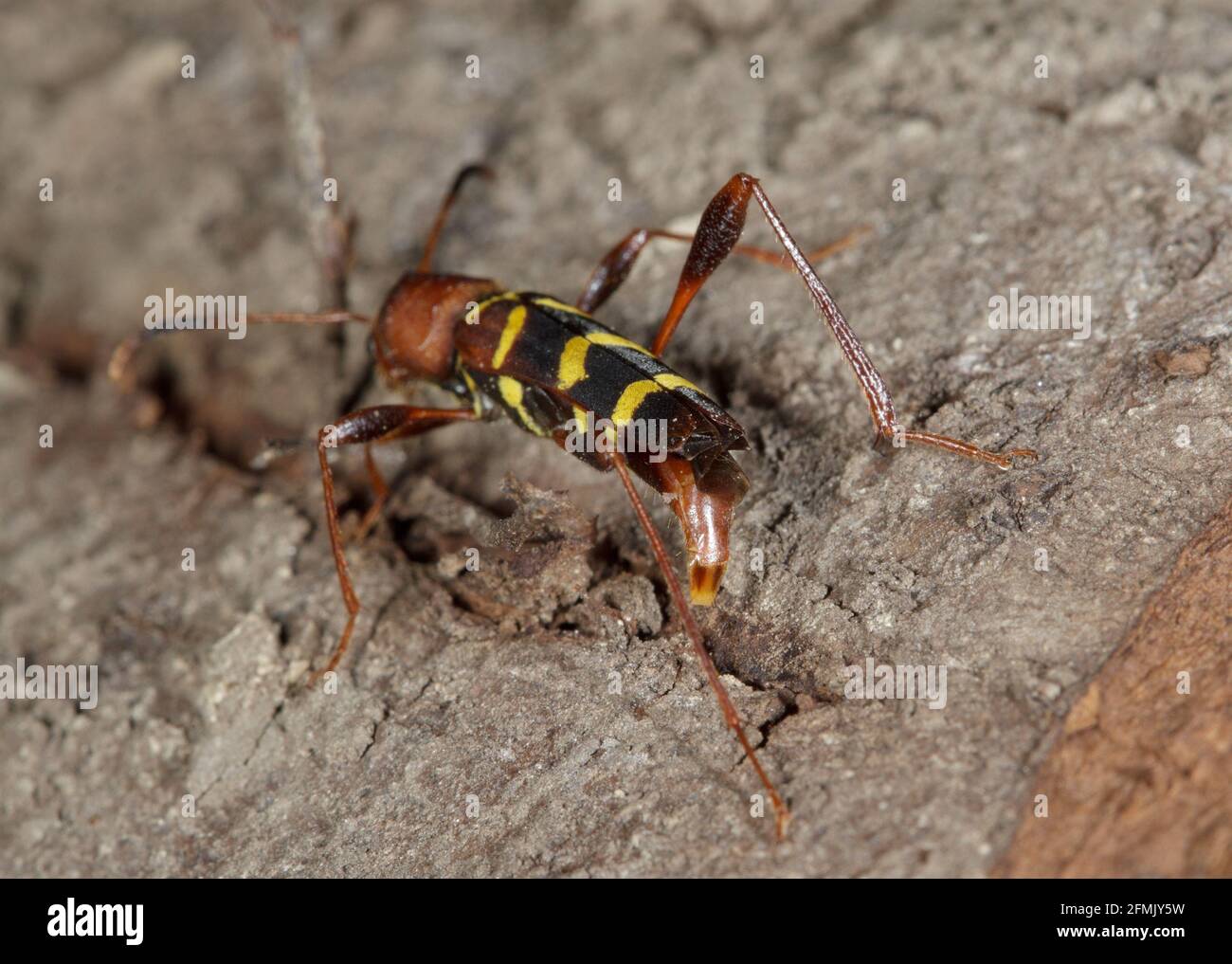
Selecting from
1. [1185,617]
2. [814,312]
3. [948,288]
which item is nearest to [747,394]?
[814,312]

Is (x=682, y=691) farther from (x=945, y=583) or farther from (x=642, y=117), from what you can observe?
(x=642, y=117)
